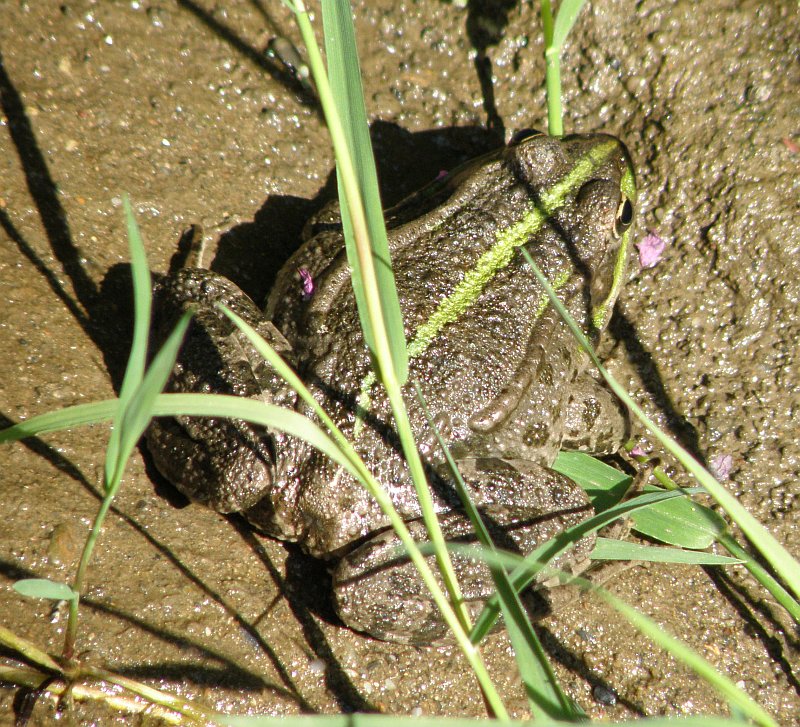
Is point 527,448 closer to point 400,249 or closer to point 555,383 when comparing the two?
point 555,383

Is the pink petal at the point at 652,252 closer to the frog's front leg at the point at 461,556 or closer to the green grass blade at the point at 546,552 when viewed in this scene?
the frog's front leg at the point at 461,556

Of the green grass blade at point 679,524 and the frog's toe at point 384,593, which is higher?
the frog's toe at point 384,593

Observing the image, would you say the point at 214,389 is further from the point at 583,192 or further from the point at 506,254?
the point at 583,192


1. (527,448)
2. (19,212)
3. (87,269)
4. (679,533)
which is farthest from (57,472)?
(679,533)

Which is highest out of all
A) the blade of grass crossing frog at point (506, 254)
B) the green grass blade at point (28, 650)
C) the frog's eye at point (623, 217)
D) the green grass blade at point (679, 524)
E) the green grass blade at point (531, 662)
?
the blade of grass crossing frog at point (506, 254)

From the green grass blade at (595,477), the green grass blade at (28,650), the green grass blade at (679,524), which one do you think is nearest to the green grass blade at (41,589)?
the green grass blade at (28,650)

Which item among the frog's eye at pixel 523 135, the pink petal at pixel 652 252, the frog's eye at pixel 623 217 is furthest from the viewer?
the pink petal at pixel 652 252

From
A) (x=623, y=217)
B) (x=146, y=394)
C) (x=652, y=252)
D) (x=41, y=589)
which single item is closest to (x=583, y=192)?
(x=623, y=217)
